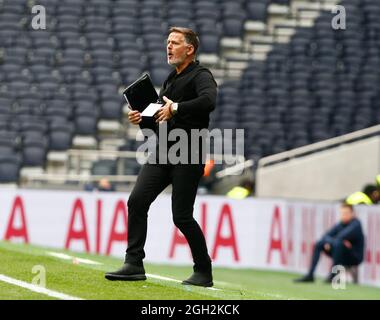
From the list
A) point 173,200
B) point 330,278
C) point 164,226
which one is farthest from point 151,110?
point 164,226

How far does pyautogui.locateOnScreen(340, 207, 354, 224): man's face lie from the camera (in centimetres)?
1723

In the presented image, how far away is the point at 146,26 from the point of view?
1081 inches

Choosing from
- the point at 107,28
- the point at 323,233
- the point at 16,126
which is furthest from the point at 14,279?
the point at 107,28

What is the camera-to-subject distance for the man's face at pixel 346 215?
17.2 meters

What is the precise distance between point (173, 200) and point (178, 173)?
0.21 m

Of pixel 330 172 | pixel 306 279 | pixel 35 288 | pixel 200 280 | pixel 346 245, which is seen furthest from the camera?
pixel 330 172

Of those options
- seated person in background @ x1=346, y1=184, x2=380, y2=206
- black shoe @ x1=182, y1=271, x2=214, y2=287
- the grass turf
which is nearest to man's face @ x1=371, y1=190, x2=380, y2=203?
seated person in background @ x1=346, y1=184, x2=380, y2=206

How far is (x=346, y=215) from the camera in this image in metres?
17.2

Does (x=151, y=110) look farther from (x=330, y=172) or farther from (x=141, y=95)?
(x=330, y=172)

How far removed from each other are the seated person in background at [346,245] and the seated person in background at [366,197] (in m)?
0.38

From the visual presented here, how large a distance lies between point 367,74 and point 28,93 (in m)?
8.07

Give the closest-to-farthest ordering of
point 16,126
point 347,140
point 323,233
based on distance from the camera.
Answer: point 323,233
point 16,126
point 347,140

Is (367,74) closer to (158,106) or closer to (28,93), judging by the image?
(28,93)

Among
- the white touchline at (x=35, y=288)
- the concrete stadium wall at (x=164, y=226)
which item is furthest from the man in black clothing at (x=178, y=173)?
the concrete stadium wall at (x=164, y=226)
